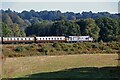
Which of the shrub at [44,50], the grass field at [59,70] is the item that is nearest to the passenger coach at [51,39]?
the shrub at [44,50]

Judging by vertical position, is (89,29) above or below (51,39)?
above

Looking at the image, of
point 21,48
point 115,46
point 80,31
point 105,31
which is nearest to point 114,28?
point 105,31

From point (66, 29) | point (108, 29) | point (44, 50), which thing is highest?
point (66, 29)

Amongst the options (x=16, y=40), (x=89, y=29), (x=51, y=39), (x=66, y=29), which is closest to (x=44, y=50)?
(x=16, y=40)

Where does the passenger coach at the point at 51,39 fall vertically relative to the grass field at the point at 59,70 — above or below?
above

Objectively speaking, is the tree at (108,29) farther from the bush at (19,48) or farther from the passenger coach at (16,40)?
the bush at (19,48)

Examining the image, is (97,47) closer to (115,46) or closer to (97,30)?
(115,46)

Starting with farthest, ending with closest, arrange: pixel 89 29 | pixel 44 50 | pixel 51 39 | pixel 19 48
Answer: pixel 89 29
pixel 51 39
pixel 44 50
pixel 19 48

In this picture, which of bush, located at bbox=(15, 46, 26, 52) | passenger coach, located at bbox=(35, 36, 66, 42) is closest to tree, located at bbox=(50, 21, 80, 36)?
passenger coach, located at bbox=(35, 36, 66, 42)

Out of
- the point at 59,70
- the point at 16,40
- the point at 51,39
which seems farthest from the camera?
the point at 51,39

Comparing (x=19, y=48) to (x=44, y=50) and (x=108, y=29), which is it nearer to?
(x=44, y=50)

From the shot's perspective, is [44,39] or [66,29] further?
[66,29]

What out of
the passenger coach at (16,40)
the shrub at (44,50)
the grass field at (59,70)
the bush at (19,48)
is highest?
the passenger coach at (16,40)

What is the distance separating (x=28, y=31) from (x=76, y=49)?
37.2m
